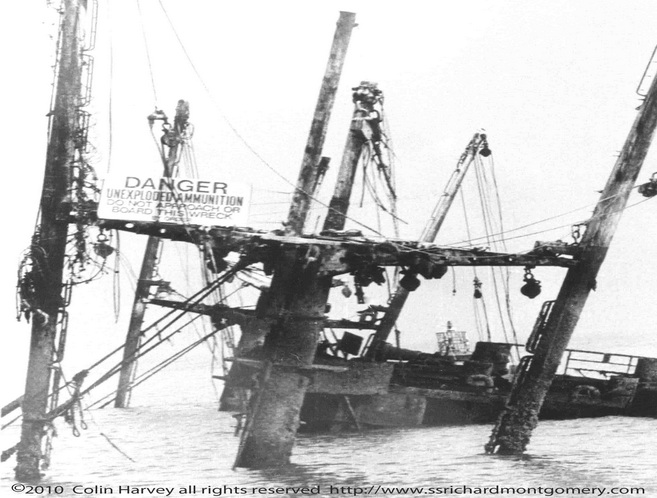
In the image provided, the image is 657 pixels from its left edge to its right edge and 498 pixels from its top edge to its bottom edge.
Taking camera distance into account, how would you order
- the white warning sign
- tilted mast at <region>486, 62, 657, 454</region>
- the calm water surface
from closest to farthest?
1. the white warning sign
2. the calm water surface
3. tilted mast at <region>486, 62, 657, 454</region>

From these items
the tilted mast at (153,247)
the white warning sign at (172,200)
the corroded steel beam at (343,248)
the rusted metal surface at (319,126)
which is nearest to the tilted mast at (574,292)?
the corroded steel beam at (343,248)

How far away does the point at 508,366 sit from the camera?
30094mm

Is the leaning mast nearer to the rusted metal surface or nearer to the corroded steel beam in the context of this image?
the corroded steel beam

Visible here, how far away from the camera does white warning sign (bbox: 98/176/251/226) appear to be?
47.0 feet

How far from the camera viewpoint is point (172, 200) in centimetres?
1436

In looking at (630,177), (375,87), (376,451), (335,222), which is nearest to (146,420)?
(376,451)

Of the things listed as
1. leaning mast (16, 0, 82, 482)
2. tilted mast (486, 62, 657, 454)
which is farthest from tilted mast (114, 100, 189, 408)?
tilted mast (486, 62, 657, 454)

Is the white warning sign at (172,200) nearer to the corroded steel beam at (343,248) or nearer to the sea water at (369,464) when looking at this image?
the corroded steel beam at (343,248)

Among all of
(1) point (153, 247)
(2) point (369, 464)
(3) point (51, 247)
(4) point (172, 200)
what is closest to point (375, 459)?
(2) point (369, 464)

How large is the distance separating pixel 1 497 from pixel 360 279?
26.5 feet

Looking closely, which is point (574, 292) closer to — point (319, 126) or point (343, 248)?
point (343, 248)

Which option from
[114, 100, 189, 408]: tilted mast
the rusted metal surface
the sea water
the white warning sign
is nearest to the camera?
the white warning sign

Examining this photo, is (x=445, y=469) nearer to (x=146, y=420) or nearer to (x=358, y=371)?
(x=358, y=371)

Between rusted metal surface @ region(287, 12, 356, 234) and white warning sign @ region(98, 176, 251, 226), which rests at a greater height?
rusted metal surface @ region(287, 12, 356, 234)
